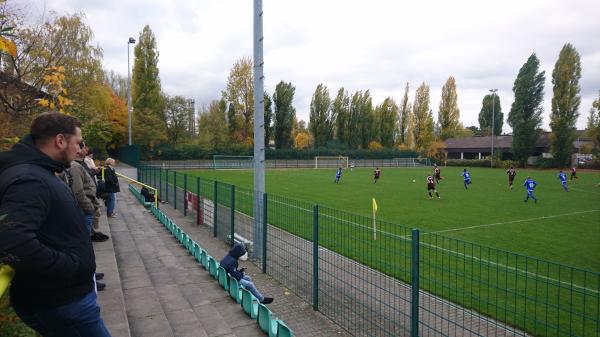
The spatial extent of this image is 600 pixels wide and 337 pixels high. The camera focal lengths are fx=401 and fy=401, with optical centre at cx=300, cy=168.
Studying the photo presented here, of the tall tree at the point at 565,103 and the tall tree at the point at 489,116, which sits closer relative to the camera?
the tall tree at the point at 565,103

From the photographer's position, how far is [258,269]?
28.6ft

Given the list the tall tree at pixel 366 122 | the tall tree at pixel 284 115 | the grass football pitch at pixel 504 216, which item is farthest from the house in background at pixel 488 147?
the grass football pitch at pixel 504 216

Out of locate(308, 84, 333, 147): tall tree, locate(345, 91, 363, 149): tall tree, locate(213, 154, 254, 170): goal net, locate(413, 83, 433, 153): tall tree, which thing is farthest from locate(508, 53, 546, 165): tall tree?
locate(213, 154, 254, 170): goal net

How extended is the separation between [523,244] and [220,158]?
162ft

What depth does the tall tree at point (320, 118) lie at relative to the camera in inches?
3073

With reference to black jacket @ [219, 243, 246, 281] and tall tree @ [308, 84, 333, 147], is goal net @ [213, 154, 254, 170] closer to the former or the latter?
tall tree @ [308, 84, 333, 147]

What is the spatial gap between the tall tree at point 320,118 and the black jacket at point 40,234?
7568 cm

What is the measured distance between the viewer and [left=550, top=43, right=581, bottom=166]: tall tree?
180ft

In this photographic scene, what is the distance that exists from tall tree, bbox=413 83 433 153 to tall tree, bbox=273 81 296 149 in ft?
83.2

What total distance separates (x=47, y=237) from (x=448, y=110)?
85.5 meters

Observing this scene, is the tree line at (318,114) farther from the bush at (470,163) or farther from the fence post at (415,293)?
the fence post at (415,293)

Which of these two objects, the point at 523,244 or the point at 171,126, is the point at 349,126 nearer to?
the point at 171,126

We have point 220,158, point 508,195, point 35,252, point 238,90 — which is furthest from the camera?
point 238,90

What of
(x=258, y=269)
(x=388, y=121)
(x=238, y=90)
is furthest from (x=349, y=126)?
(x=258, y=269)
